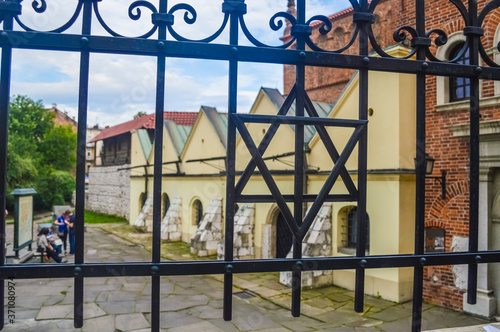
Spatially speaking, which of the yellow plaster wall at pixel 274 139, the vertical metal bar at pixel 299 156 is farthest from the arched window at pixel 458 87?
the vertical metal bar at pixel 299 156

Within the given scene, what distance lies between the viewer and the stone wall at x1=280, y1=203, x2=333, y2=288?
37.1ft

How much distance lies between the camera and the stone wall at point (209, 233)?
52.3ft

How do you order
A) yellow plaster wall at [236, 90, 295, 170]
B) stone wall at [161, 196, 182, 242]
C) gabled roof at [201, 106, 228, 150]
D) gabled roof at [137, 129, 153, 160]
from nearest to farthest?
yellow plaster wall at [236, 90, 295, 170] < gabled roof at [201, 106, 228, 150] < stone wall at [161, 196, 182, 242] < gabled roof at [137, 129, 153, 160]

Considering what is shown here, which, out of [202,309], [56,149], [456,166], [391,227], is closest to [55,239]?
[202,309]

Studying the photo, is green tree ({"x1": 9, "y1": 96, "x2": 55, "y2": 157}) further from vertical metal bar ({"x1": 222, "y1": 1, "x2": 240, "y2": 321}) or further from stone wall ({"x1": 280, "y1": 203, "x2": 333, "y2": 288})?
vertical metal bar ({"x1": 222, "y1": 1, "x2": 240, "y2": 321})

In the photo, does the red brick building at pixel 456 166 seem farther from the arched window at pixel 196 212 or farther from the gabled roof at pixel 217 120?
the arched window at pixel 196 212

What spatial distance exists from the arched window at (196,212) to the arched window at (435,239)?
11.6 m

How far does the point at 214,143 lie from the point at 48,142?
2796 centimetres

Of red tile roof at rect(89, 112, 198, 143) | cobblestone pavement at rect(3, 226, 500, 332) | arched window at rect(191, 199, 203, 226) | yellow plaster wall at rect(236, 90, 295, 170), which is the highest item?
red tile roof at rect(89, 112, 198, 143)

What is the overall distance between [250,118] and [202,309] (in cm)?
786

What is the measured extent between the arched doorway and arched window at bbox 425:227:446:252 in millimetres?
5041

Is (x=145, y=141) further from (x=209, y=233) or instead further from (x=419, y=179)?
(x=419, y=179)

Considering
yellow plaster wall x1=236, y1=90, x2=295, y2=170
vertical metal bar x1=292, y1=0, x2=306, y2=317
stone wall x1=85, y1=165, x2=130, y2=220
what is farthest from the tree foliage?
vertical metal bar x1=292, y1=0, x2=306, y2=317

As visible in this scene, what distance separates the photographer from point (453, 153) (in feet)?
30.4
